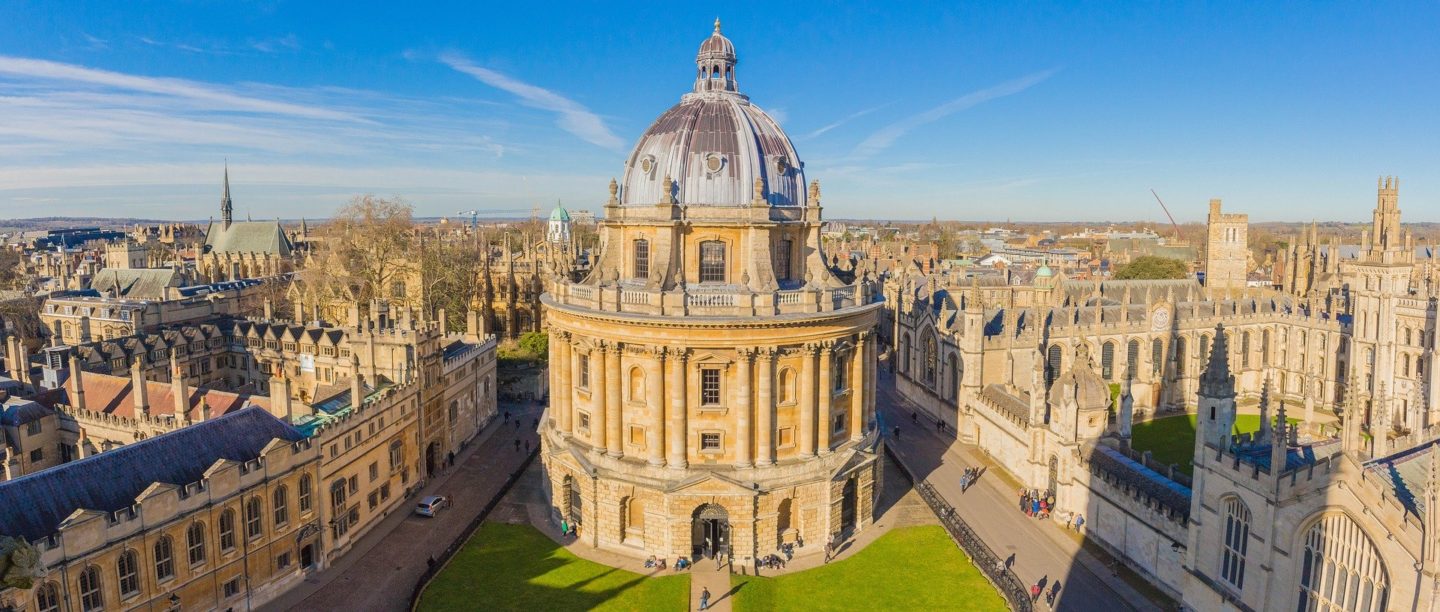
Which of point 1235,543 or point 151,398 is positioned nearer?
point 1235,543

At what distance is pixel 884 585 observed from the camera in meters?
→ 33.4

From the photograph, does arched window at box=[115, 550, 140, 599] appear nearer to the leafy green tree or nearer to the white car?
the white car

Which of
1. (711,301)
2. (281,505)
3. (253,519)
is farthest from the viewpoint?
(711,301)

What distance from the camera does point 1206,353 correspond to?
209 feet

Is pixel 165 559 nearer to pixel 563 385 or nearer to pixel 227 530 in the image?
pixel 227 530

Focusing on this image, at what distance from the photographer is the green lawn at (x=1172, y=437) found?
Result: 47.7 m

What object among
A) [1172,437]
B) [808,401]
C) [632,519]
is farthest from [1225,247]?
[632,519]

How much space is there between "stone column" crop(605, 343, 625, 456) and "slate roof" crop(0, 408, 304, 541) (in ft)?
41.0

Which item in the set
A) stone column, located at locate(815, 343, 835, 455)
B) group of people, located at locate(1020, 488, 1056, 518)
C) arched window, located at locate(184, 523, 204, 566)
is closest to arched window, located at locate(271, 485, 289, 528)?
arched window, located at locate(184, 523, 204, 566)

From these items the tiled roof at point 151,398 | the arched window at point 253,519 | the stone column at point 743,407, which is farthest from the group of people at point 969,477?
the tiled roof at point 151,398

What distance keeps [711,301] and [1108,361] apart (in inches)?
1580

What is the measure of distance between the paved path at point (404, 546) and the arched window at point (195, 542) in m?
3.88

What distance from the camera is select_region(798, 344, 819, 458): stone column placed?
35.2 meters

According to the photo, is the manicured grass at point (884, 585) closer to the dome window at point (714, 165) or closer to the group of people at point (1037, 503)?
the group of people at point (1037, 503)
